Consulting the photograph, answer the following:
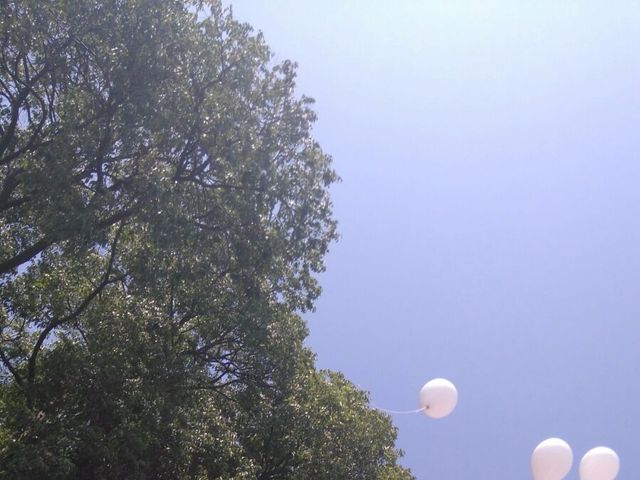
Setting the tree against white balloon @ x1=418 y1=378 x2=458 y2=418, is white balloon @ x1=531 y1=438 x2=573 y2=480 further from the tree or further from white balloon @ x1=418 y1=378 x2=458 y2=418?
the tree

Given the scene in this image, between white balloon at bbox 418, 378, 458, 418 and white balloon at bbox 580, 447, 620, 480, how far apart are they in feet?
6.99

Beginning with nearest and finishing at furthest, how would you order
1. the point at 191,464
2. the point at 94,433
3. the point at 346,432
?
1. the point at 94,433
2. the point at 191,464
3. the point at 346,432

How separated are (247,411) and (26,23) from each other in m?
6.70

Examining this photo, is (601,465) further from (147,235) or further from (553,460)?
(147,235)

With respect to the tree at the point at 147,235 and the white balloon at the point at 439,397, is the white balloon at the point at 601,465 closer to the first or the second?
the white balloon at the point at 439,397

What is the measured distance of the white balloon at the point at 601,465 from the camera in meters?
11.1

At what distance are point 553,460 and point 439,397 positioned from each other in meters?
1.87

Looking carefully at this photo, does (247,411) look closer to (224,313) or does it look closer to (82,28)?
(224,313)

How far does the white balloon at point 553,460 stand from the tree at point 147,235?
152 inches

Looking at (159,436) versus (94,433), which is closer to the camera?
(94,433)

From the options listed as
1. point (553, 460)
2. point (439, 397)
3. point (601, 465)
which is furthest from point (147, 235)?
A: point (601, 465)

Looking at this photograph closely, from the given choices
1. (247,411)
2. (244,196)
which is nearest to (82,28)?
(244,196)

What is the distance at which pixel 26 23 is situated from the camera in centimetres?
906

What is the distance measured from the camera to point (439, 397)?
1164 centimetres
